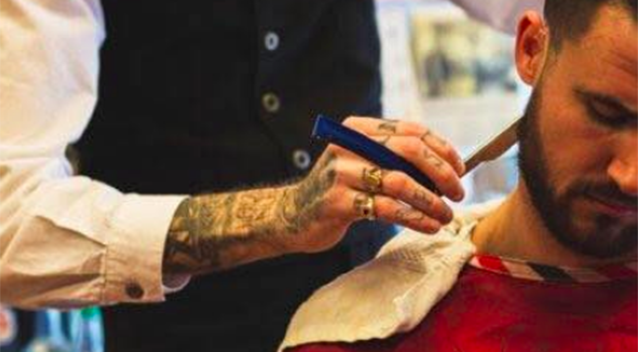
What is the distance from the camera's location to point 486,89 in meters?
3.41

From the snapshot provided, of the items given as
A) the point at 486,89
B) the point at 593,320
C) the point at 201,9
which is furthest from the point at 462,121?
the point at 593,320

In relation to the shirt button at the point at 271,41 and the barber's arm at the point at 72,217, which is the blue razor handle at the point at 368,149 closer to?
the barber's arm at the point at 72,217

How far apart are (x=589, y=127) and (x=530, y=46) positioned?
0.20 m

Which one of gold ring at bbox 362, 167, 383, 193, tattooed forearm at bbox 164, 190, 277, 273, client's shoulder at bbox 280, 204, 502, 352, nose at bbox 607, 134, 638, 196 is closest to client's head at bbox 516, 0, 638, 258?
nose at bbox 607, 134, 638, 196

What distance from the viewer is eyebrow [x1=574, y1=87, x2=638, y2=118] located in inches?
47.2

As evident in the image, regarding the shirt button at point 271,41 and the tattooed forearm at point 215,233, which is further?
the shirt button at point 271,41

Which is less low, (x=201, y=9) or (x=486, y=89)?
(x=201, y=9)

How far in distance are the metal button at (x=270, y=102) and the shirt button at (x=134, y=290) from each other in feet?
1.50

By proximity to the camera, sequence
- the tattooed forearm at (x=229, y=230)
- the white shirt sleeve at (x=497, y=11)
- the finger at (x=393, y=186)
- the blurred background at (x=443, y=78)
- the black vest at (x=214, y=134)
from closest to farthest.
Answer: the finger at (x=393, y=186) < the tattooed forearm at (x=229, y=230) < the black vest at (x=214, y=134) < the white shirt sleeve at (x=497, y=11) < the blurred background at (x=443, y=78)

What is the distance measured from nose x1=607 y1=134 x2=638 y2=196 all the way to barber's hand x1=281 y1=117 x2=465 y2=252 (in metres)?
0.18

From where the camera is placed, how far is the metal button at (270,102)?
172cm

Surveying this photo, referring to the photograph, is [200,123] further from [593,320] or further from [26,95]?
[593,320]

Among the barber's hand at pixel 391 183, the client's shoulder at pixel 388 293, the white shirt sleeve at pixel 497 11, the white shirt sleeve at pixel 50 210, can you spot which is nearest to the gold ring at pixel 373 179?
the barber's hand at pixel 391 183

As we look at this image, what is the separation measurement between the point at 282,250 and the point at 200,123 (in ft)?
1.47
